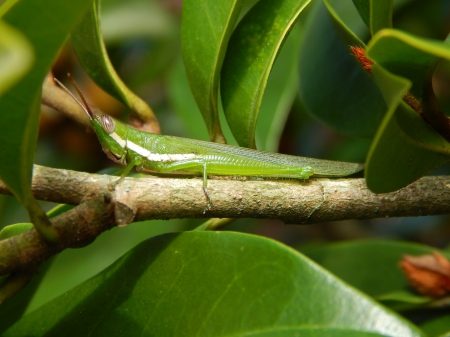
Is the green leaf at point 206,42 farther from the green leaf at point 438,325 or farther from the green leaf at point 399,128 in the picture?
the green leaf at point 438,325

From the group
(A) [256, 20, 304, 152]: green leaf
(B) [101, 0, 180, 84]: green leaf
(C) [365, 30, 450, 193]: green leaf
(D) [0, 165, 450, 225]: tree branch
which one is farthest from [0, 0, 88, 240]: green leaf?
(B) [101, 0, 180, 84]: green leaf

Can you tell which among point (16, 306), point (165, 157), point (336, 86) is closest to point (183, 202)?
point (16, 306)

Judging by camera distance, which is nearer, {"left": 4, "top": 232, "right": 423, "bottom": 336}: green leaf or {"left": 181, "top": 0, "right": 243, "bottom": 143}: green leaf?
{"left": 4, "top": 232, "right": 423, "bottom": 336}: green leaf

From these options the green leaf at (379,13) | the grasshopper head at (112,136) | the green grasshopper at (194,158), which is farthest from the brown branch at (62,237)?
the grasshopper head at (112,136)

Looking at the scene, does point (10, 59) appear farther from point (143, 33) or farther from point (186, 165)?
point (143, 33)

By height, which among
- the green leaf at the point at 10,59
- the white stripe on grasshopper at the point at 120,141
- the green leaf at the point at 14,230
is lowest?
the white stripe on grasshopper at the point at 120,141

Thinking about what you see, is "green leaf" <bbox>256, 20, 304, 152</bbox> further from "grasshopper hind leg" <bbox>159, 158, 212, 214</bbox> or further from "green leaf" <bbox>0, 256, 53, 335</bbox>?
"green leaf" <bbox>0, 256, 53, 335</bbox>

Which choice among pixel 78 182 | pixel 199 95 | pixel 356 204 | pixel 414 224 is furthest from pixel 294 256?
pixel 414 224

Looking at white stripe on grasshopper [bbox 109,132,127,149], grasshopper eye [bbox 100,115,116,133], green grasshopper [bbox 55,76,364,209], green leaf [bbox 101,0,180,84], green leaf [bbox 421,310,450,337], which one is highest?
green leaf [bbox 101,0,180,84]
